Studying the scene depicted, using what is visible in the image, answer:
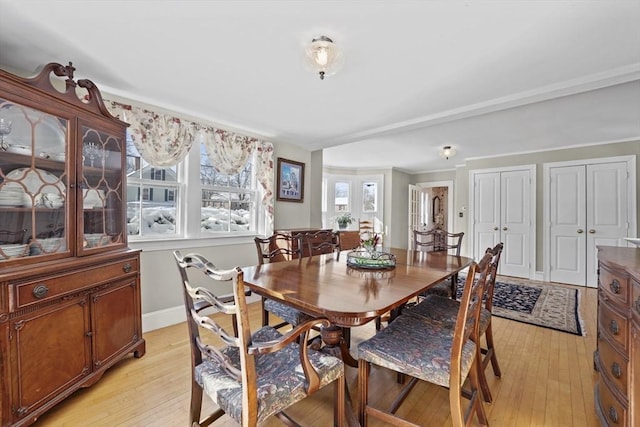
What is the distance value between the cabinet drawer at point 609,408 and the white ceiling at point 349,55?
1.94 meters

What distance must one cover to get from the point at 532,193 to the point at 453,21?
467 cm

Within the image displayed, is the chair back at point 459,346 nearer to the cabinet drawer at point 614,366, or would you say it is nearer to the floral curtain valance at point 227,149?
the cabinet drawer at point 614,366

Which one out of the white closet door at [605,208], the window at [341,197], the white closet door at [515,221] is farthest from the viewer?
the window at [341,197]

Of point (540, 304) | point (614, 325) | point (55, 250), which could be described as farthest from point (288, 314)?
point (540, 304)

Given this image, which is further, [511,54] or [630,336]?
[511,54]

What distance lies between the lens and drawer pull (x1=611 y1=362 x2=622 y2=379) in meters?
1.27

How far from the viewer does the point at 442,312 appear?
5.87 feet

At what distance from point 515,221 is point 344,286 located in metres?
5.05

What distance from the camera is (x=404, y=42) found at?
1.75 m

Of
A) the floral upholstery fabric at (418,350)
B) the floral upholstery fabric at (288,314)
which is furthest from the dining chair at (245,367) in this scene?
the floral upholstery fabric at (288,314)

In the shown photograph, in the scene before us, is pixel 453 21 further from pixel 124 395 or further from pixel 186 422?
pixel 124 395

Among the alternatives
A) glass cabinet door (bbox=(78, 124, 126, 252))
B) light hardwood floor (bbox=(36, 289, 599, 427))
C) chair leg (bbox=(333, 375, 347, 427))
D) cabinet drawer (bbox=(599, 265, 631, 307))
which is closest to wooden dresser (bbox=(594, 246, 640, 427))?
cabinet drawer (bbox=(599, 265, 631, 307))

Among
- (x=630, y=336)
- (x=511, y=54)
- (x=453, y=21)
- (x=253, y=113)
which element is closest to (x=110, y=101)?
(x=253, y=113)

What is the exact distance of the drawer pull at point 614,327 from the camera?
1308 millimetres
